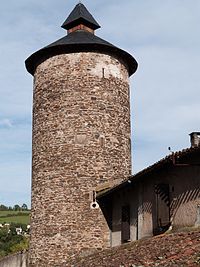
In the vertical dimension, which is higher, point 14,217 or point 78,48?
point 78,48

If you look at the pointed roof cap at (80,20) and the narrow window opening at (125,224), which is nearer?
the narrow window opening at (125,224)

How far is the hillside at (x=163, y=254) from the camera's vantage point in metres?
9.11

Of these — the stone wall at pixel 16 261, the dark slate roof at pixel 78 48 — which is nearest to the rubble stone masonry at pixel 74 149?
the dark slate roof at pixel 78 48

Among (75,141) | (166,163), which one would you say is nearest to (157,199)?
(166,163)

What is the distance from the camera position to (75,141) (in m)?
18.1

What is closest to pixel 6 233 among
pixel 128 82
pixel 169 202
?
pixel 128 82

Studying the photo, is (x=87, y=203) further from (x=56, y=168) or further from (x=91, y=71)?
(x=91, y=71)

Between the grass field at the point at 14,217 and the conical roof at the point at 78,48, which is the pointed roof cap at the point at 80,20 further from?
the grass field at the point at 14,217

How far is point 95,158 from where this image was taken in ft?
59.2

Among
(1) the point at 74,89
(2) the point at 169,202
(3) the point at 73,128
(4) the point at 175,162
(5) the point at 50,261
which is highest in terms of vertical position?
(1) the point at 74,89

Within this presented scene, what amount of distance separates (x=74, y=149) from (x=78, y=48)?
3970 mm

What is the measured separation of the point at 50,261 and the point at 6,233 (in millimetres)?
45241

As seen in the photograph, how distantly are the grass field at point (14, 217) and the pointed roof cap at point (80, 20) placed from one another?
56.4 meters

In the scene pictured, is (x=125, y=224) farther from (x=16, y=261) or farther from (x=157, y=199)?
(x=16, y=261)
